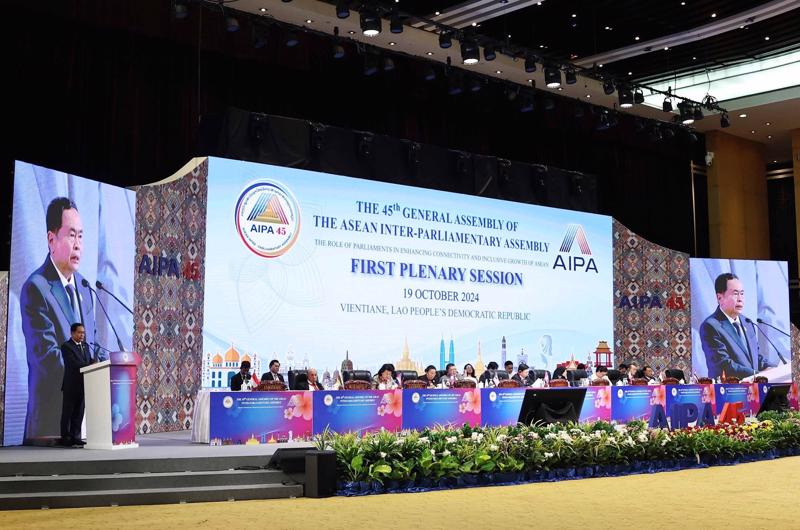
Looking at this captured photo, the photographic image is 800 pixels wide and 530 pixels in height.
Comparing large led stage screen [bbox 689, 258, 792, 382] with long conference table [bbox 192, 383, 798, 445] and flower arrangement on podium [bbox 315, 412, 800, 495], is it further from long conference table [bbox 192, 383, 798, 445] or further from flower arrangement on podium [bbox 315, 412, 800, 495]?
flower arrangement on podium [bbox 315, 412, 800, 495]

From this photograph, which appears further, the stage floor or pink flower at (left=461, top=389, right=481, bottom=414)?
pink flower at (left=461, top=389, right=481, bottom=414)

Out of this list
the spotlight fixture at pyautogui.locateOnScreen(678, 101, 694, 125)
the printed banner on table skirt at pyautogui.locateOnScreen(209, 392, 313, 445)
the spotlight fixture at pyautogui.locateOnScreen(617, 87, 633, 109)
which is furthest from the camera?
the spotlight fixture at pyautogui.locateOnScreen(678, 101, 694, 125)

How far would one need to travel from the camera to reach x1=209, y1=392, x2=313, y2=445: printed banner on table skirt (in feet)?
29.5

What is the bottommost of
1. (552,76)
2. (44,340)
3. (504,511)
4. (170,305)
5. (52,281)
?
(504,511)

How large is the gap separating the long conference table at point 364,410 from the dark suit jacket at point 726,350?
5423 millimetres

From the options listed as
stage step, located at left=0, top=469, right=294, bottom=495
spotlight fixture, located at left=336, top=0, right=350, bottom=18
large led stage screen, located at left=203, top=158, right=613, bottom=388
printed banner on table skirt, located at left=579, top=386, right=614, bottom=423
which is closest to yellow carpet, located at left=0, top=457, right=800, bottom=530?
stage step, located at left=0, top=469, right=294, bottom=495

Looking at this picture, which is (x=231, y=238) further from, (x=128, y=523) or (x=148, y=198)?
(x=128, y=523)

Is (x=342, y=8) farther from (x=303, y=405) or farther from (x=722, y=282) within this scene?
(x=722, y=282)

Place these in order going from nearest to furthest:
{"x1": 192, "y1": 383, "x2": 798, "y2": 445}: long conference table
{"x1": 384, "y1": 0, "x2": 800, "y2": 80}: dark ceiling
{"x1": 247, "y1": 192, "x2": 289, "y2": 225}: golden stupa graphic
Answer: {"x1": 192, "y1": 383, "x2": 798, "y2": 445}: long conference table < {"x1": 247, "y1": 192, "x2": 289, "y2": 225}: golden stupa graphic < {"x1": 384, "y1": 0, "x2": 800, "y2": 80}: dark ceiling

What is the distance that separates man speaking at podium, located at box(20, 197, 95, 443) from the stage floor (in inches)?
23.2

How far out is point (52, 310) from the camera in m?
9.77

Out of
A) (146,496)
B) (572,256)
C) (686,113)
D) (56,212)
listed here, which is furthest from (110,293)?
(686,113)

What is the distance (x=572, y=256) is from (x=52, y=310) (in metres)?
9.50

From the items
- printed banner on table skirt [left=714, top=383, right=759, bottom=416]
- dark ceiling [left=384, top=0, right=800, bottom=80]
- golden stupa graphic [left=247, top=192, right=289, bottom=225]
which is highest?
dark ceiling [left=384, top=0, right=800, bottom=80]
